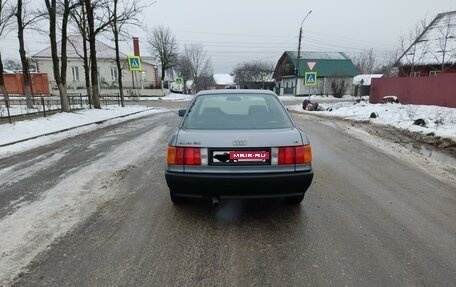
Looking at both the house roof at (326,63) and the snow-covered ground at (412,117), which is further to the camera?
the house roof at (326,63)

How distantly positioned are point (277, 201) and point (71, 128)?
11406mm

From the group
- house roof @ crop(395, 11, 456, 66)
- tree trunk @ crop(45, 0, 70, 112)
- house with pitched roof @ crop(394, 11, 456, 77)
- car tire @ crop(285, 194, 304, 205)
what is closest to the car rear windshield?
car tire @ crop(285, 194, 304, 205)

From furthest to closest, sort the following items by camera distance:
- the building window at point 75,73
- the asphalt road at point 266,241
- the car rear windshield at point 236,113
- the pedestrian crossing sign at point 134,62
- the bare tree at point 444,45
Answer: the building window at point 75,73
the bare tree at point 444,45
the pedestrian crossing sign at point 134,62
the car rear windshield at point 236,113
the asphalt road at point 266,241

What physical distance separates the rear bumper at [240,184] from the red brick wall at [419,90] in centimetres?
1704

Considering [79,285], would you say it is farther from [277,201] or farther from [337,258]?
[277,201]

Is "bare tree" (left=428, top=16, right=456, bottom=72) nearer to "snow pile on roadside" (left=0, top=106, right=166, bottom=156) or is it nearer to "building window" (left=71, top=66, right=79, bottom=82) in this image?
"snow pile on roadside" (left=0, top=106, right=166, bottom=156)

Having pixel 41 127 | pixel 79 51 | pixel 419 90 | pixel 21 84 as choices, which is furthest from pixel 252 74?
pixel 41 127

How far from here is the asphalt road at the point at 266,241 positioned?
10.1 feet

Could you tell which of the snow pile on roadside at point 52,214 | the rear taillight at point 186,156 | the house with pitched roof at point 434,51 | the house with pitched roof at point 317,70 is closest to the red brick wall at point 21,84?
the house with pitched roof at point 317,70

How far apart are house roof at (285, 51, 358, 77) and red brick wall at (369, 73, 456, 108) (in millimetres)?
32088

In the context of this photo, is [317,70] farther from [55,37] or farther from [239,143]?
[239,143]

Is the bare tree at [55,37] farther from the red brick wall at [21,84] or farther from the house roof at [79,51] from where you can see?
the house roof at [79,51]

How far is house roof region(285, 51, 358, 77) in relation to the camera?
55625 mm

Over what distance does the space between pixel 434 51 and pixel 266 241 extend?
99.2ft
